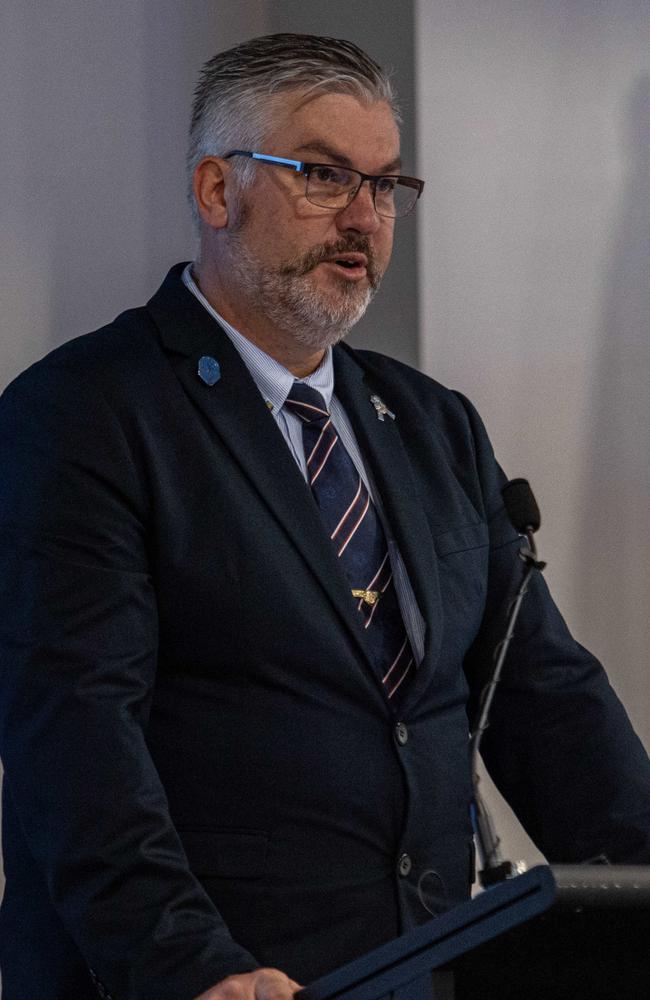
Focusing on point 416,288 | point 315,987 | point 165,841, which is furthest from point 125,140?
point 315,987

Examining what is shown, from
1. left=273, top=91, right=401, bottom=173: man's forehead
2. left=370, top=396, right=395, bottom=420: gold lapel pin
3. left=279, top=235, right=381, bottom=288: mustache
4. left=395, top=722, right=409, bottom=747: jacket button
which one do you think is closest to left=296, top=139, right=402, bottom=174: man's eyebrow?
left=273, top=91, right=401, bottom=173: man's forehead

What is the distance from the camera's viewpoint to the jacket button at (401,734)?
6.89ft

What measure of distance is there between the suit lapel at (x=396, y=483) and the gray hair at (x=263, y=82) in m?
0.36

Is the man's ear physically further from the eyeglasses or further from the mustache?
the mustache

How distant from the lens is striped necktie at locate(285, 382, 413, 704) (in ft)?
7.15

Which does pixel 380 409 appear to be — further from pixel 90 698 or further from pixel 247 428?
pixel 90 698

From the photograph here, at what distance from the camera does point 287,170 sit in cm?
229

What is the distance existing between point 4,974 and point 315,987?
2.63 ft

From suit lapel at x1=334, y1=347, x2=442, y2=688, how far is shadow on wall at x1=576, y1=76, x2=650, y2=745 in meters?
1.04

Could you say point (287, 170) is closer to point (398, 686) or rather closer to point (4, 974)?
point (398, 686)

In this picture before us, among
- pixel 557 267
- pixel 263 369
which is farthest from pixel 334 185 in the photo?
pixel 557 267

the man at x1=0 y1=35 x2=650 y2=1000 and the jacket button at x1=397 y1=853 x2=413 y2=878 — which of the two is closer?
the man at x1=0 y1=35 x2=650 y2=1000

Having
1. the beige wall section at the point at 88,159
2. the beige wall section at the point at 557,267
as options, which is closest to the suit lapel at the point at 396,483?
the beige wall section at the point at 88,159

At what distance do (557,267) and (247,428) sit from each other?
54.5 inches
